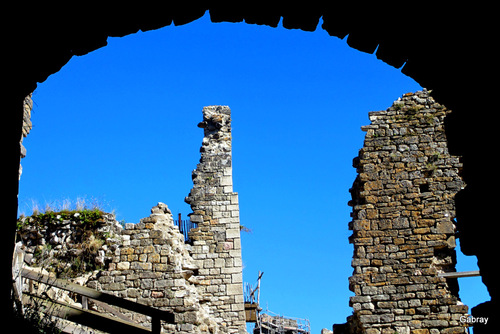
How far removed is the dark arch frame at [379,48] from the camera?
169 inches

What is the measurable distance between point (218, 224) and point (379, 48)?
9694 mm

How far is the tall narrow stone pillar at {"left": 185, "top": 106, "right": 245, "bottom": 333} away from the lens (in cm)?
1338

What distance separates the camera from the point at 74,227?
1138cm

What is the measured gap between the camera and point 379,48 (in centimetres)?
530

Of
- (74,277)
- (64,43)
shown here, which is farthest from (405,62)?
(74,277)

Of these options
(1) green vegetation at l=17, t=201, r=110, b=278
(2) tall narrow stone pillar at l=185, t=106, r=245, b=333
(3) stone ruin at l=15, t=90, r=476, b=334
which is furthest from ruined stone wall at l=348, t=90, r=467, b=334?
(1) green vegetation at l=17, t=201, r=110, b=278

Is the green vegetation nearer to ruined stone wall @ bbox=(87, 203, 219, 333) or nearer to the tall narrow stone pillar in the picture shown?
ruined stone wall @ bbox=(87, 203, 219, 333)

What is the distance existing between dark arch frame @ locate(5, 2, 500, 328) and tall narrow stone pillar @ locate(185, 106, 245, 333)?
9.28 meters

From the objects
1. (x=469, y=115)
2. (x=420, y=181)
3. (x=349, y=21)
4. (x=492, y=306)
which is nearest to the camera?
(x=492, y=306)

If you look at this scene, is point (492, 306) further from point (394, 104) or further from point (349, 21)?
point (394, 104)

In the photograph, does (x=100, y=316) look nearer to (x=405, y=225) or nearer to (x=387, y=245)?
(x=387, y=245)

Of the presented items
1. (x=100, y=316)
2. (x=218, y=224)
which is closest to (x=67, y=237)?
(x=218, y=224)

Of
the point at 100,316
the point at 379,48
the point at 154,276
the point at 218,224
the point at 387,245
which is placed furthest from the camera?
the point at 218,224

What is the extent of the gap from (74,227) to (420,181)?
7.00 m
